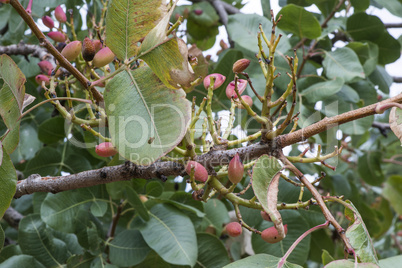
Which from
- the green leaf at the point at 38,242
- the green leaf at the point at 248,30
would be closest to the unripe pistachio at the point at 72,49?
the green leaf at the point at 38,242

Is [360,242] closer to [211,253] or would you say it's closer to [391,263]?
[391,263]

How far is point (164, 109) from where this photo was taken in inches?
24.9

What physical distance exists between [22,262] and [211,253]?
464mm

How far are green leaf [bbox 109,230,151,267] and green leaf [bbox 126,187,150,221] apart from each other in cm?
6

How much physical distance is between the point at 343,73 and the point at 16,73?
998 millimetres

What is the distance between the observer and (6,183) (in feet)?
2.15

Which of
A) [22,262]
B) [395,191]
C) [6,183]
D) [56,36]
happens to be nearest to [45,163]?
[22,262]

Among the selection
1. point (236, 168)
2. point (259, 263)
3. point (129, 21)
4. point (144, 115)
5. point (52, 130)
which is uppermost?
point (129, 21)

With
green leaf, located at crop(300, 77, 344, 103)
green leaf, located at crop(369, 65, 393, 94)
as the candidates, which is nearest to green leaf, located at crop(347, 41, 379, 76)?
green leaf, located at crop(369, 65, 393, 94)

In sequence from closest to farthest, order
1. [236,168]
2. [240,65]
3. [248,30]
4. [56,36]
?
[236,168]
[240,65]
[56,36]
[248,30]

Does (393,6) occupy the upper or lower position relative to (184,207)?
upper

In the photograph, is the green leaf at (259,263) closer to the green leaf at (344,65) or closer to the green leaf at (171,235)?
the green leaf at (171,235)

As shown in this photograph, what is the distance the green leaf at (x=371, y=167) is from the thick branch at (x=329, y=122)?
54.7 inches

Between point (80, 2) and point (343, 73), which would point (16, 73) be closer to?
point (80, 2)
